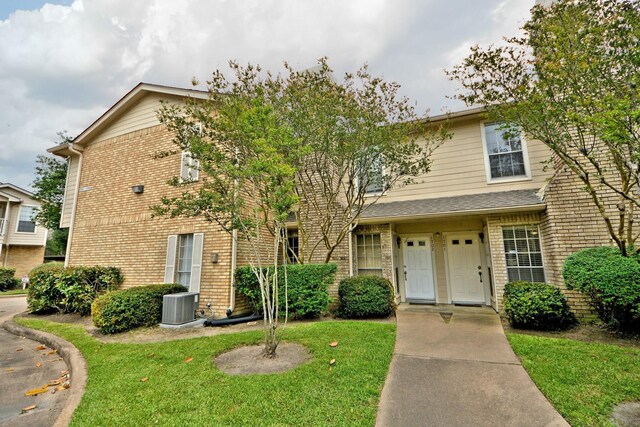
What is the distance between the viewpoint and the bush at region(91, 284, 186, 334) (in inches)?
249

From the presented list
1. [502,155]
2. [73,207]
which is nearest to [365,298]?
[502,155]

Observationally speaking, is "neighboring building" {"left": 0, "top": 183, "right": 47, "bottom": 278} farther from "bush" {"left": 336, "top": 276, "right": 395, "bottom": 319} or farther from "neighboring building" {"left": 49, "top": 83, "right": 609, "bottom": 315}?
"bush" {"left": 336, "top": 276, "right": 395, "bottom": 319}

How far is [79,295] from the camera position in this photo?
27.6 ft

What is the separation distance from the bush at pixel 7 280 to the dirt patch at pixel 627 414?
26386mm

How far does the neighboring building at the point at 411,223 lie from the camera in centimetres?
729

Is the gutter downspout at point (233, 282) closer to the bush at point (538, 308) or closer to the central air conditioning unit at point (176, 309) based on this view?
the central air conditioning unit at point (176, 309)

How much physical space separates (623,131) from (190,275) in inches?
361

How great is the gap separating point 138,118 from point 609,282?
44.6 ft

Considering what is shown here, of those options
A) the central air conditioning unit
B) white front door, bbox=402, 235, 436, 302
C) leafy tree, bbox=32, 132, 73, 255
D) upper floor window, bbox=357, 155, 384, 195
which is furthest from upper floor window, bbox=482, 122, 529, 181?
leafy tree, bbox=32, 132, 73, 255

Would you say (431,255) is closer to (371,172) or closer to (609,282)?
(371,172)

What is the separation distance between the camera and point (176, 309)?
6777mm

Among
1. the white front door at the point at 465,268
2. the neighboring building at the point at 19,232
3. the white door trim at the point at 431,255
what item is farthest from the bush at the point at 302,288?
the neighboring building at the point at 19,232

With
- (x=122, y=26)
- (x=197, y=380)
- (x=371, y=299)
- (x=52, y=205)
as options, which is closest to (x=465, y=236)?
(x=371, y=299)

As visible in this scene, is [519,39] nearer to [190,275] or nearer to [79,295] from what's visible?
[190,275]
